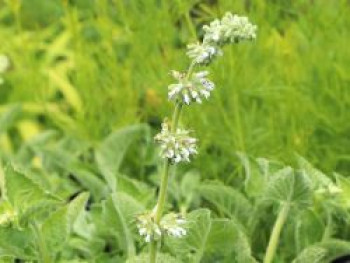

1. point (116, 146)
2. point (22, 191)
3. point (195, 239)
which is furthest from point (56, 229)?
point (116, 146)

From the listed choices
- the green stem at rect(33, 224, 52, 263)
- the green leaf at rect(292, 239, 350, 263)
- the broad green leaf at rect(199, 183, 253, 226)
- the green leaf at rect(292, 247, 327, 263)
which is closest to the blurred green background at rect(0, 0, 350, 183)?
the broad green leaf at rect(199, 183, 253, 226)

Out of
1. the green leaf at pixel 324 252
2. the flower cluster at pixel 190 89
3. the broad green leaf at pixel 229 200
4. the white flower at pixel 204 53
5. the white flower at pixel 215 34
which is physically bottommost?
the green leaf at pixel 324 252

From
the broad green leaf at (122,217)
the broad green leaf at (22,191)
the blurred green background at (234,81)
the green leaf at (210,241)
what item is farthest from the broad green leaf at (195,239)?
the blurred green background at (234,81)

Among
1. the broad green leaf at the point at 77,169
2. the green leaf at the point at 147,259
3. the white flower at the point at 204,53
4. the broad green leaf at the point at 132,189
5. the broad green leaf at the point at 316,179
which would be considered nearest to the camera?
the white flower at the point at 204,53

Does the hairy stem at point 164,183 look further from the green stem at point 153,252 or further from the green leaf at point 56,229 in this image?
the green leaf at point 56,229

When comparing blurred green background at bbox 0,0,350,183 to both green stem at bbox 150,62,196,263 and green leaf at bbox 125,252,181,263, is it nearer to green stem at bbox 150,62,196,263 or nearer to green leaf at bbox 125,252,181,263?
green leaf at bbox 125,252,181,263

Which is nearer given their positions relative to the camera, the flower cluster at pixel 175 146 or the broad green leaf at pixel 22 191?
the flower cluster at pixel 175 146

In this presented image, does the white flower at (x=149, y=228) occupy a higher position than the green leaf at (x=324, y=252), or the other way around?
the white flower at (x=149, y=228)

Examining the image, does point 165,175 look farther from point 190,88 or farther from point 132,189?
point 132,189
